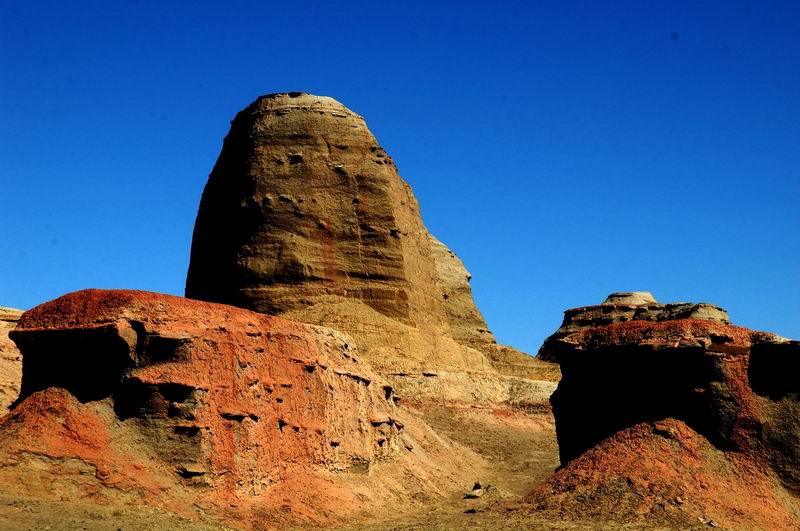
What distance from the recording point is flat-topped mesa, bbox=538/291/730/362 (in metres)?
74.3

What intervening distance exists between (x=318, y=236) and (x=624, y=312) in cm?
3664

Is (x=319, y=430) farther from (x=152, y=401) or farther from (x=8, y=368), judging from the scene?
(x=8, y=368)

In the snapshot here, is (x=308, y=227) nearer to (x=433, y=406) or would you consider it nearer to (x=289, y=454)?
(x=433, y=406)

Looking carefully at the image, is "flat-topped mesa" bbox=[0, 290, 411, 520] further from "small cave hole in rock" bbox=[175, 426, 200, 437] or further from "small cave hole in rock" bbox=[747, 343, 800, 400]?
"small cave hole in rock" bbox=[747, 343, 800, 400]

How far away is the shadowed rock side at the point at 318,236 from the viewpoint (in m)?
50.4

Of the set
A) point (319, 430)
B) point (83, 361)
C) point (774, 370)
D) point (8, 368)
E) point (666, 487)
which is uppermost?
point (8, 368)

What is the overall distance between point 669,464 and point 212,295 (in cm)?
3518

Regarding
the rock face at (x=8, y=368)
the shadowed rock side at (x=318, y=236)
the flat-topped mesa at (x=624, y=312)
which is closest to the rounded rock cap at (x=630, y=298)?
the flat-topped mesa at (x=624, y=312)

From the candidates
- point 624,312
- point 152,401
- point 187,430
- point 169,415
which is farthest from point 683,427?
point 624,312

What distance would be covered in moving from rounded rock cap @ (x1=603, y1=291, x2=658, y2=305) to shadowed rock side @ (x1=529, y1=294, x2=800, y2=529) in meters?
63.3

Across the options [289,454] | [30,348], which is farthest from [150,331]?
[289,454]

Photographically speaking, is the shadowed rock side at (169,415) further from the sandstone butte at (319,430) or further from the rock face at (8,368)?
the rock face at (8,368)

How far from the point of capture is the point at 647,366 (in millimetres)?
21469

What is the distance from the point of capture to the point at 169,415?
21828mm
